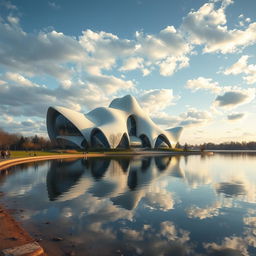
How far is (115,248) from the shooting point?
6.20 m

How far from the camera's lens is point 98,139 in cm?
7781

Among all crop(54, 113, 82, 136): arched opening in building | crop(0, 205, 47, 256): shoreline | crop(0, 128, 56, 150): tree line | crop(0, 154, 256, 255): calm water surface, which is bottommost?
crop(0, 154, 256, 255): calm water surface

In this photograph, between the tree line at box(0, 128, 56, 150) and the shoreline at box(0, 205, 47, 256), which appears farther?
the tree line at box(0, 128, 56, 150)

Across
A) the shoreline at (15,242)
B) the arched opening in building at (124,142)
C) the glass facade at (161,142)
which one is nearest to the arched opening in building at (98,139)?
the arched opening in building at (124,142)

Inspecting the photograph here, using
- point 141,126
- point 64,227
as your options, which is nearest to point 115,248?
point 64,227

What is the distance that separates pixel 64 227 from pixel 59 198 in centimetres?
410

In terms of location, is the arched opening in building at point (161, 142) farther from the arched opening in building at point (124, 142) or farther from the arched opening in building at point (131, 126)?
the arched opening in building at point (124, 142)

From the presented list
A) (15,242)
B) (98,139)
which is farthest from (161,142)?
(15,242)

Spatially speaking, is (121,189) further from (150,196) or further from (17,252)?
(17,252)

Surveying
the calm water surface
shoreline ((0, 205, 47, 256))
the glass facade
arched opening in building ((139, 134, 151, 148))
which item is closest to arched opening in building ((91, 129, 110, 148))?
arched opening in building ((139, 134, 151, 148))

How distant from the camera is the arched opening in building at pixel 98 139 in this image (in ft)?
252

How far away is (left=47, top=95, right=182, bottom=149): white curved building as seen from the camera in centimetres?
7481

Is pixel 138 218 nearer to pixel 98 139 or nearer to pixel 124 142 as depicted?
pixel 98 139

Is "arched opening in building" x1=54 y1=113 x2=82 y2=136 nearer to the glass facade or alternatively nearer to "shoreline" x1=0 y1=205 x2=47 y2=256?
the glass facade
